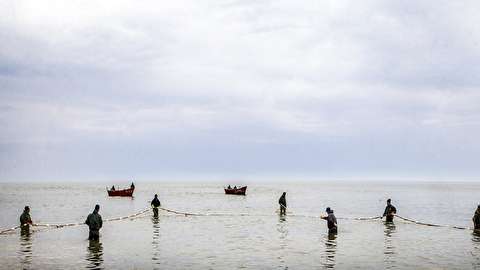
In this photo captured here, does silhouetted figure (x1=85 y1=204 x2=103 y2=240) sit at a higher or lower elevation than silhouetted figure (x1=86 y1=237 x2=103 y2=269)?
higher

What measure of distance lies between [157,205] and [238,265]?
23049 mm

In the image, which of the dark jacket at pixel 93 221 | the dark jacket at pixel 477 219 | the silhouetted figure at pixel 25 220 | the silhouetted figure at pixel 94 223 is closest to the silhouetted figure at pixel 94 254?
the silhouetted figure at pixel 94 223

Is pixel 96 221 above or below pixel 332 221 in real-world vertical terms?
above

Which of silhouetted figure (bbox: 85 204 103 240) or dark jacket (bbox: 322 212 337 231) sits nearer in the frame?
silhouetted figure (bbox: 85 204 103 240)

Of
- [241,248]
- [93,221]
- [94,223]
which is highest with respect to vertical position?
[93,221]

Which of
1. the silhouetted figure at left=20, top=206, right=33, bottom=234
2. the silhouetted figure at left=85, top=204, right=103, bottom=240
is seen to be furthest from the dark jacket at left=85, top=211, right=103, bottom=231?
the silhouetted figure at left=20, top=206, right=33, bottom=234

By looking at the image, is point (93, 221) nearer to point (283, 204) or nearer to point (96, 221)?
point (96, 221)

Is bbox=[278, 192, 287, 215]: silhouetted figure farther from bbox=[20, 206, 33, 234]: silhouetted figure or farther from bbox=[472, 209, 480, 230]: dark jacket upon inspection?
bbox=[20, 206, 33, 234]: silhouetted figure

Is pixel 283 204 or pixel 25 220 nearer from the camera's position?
pixel 25 220

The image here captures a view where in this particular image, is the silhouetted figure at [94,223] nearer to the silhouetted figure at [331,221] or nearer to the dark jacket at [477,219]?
the silhouetted figure at [331,221]

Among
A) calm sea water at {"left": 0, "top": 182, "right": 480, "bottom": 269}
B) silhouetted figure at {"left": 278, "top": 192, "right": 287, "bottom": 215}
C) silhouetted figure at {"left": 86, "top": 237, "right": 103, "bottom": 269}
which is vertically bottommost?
calm sea water at {"left": 0, "top": 182, "right": 480, "bottom": 269}

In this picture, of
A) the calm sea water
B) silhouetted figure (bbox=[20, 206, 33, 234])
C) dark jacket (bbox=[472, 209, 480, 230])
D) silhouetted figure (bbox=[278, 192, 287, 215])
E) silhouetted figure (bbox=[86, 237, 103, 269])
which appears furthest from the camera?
silhouetted figure (bbox=[278, 192, 287, 215])

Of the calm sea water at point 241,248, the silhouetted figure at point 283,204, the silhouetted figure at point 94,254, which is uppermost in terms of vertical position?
the silhouetted figure at point 283,204

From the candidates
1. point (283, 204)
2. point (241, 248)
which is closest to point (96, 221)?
point (241, 248)
